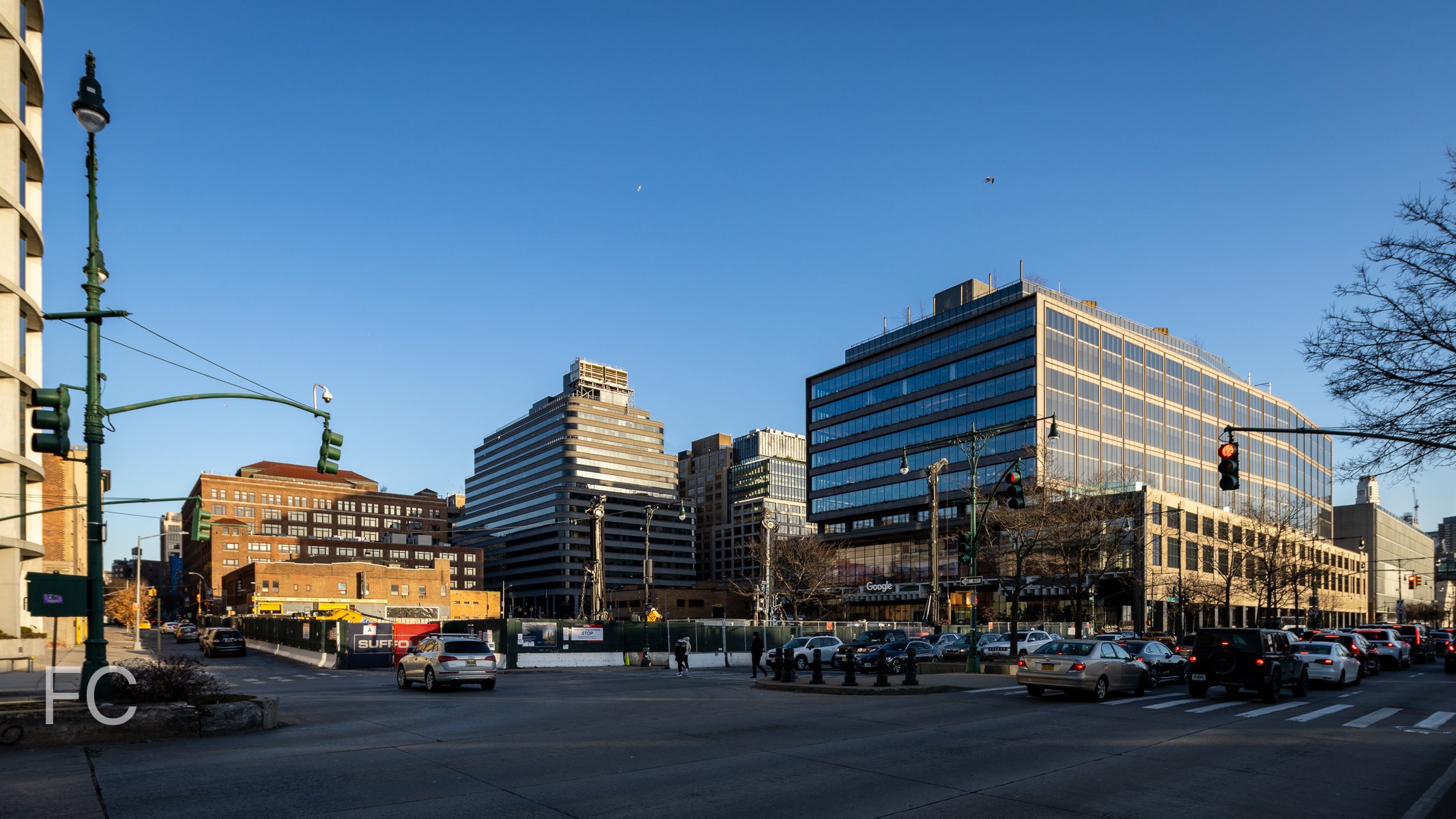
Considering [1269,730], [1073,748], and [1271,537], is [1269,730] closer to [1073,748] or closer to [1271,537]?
[1073,748]

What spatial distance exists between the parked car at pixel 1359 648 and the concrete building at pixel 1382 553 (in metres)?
107

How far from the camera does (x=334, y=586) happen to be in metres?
111

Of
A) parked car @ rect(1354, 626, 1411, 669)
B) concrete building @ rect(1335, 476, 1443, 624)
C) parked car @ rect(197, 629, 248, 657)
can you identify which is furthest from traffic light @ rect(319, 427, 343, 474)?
concrete building @ rect(1335, 476, 1443, 624)

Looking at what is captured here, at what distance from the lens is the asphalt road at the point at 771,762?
1032 centimetres

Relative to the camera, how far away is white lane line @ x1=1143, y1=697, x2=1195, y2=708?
21.6m

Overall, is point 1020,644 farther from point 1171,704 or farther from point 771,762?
point 771,762

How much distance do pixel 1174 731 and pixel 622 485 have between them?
16902cm

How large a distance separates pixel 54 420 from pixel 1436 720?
26712 mm

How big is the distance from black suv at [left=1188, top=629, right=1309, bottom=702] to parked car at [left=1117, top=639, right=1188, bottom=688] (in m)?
1.50

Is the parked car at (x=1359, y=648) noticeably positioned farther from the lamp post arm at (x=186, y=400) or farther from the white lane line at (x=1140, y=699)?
the lamp post arm at (x=186, y=400)

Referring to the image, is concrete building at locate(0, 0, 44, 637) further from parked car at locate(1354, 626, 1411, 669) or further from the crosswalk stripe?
parked car at locate(1354, 626, 1411, 669)

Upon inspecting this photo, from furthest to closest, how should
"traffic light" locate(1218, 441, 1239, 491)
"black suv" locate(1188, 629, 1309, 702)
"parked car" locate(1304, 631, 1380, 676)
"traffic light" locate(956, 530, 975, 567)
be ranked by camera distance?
"parked car" locate(1304, 631, 1380, 676) < "traffic light" locate(956, 530, 975, 567) < "black suv" locate(1188, 629, 1309, 702) < "traffic light" locate(1218, 441, 1239, 491)

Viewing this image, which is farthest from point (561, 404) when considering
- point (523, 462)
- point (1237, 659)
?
point (1237, 659)

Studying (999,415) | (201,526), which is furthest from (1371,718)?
(999,415)
